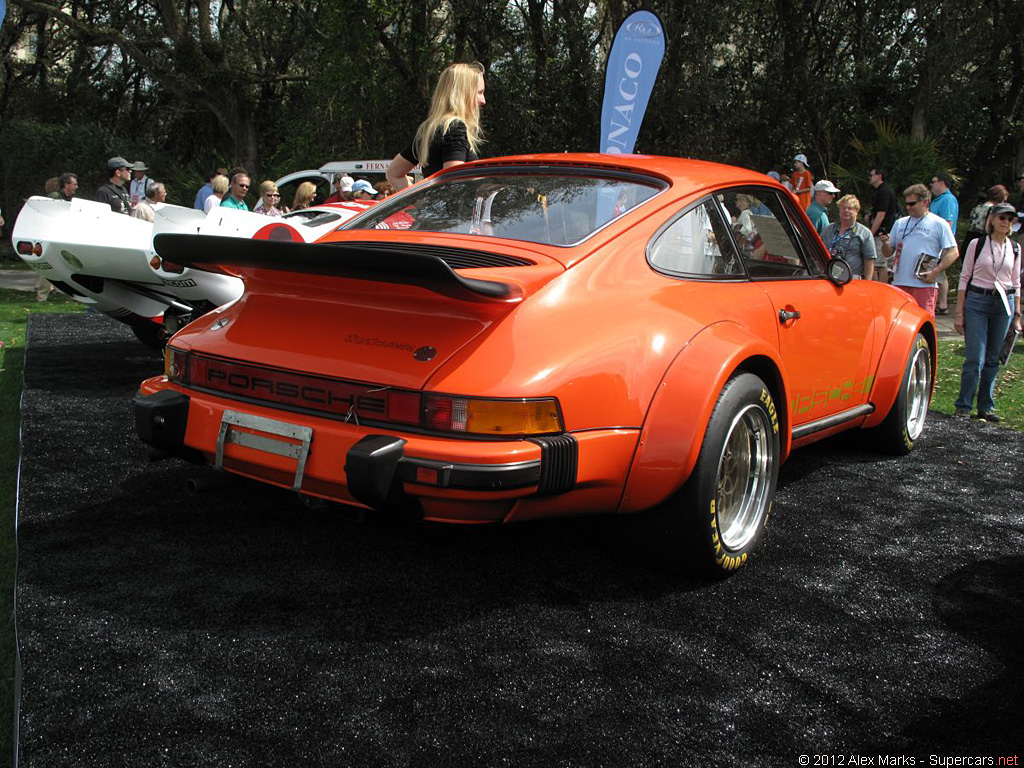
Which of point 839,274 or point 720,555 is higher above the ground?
point 839,274

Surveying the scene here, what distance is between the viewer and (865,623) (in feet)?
10.2

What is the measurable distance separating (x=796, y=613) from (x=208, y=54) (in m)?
22.8

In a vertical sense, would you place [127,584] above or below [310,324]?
below

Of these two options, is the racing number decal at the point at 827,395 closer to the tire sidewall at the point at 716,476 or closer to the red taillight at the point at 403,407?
the tire sidewall at the point at 716,476

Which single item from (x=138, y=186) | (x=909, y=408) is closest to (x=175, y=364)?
(x=909, y=408)

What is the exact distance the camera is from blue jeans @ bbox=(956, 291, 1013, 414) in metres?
6.87

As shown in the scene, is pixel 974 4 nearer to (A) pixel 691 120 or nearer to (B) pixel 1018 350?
(A) pixel 691 120

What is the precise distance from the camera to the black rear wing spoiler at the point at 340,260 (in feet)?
8.68

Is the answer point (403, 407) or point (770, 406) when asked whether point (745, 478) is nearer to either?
point (770, 406)

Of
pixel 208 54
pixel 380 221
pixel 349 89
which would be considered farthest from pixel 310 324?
pixel 208 54

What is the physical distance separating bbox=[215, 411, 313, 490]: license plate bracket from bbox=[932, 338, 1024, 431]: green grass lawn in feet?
18.5

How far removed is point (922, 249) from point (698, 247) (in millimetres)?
5258

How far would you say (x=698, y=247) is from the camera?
3.62m

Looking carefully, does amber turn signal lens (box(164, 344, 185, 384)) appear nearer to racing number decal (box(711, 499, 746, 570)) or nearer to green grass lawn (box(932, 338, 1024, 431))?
racing number decal (box(711, 499, 746, 570))
